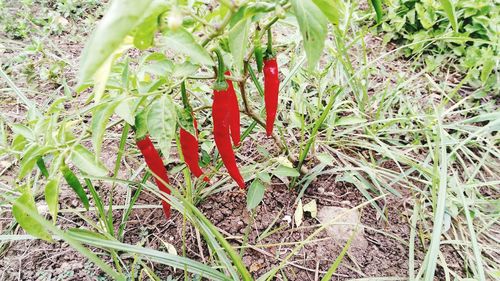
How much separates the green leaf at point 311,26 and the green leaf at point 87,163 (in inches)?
18.1

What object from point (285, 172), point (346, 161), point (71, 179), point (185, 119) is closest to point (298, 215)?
point (285, 172)

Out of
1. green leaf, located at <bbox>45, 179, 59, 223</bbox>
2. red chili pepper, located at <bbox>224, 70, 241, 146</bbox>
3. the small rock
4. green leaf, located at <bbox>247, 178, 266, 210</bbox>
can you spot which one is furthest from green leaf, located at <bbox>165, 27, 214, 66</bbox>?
the small rock

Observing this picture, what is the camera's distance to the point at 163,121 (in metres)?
0.84

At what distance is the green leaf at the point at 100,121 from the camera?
2.63 feet

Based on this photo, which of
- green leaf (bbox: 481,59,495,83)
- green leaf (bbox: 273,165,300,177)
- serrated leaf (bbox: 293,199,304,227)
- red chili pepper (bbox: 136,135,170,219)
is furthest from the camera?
green leaf (bbox: 481,59,495,83)

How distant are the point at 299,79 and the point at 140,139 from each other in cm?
83

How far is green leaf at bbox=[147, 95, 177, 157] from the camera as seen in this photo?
0.84m

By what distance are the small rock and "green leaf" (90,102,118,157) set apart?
76 cm

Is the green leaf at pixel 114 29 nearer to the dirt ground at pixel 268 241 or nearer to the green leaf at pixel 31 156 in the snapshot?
the green leaf at pixel 31 156

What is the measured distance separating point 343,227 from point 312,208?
11 cm

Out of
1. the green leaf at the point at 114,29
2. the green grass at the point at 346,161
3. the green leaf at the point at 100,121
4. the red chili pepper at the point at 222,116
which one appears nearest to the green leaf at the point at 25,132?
the green grass at the point at 346,161

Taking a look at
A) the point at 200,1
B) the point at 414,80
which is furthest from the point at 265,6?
the point at 414,80

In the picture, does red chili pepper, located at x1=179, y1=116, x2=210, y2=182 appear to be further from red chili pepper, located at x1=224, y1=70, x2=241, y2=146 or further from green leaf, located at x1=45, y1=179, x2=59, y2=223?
green leaf, located at x1=45, y1=179, x2=59, y2=223

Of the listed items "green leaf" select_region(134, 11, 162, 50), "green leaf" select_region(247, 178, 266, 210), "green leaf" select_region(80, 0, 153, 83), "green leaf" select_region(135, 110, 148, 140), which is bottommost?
"green leaf" select_region(247, 178, 266, 210)
